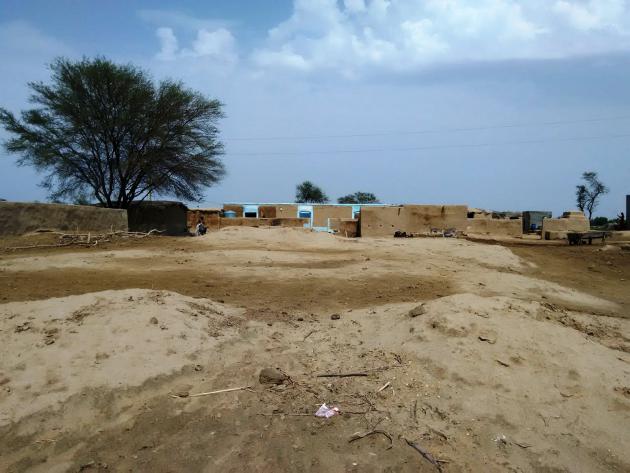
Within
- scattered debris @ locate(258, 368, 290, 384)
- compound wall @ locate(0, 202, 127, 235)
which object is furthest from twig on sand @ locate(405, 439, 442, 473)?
compound wall @ locate(0, 202, 127, 235)

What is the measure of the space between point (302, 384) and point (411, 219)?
694 inches

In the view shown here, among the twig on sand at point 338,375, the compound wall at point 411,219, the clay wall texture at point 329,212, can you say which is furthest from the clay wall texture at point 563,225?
the twig on sand at point 338,375

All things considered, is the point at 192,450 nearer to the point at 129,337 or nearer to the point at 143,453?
Result: the point at 143,453

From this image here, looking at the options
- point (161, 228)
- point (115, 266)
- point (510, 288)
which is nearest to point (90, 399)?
point (115, 266)

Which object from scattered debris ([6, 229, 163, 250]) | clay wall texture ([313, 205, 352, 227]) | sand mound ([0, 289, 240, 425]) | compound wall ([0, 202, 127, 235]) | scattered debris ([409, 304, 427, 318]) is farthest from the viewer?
clay wall texture ([313, 205, 352, 227])

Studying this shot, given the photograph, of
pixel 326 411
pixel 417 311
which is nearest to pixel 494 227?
pixel 417 311

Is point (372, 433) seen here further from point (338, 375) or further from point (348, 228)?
point (348, 228)

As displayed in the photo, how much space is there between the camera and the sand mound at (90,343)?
324cm

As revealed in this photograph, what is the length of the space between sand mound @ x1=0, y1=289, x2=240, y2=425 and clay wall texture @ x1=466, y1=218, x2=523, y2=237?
846 inches

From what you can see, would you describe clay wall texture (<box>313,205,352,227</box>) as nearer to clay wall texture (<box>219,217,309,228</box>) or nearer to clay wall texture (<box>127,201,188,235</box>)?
clay wall texture (<box>219,217,309,228</box>)

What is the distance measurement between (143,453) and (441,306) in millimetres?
3069

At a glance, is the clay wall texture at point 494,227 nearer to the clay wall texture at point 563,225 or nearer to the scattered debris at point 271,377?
the clay wall texture at point 563,225

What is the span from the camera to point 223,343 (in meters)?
4.32

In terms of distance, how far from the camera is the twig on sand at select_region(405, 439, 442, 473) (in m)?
2.75
